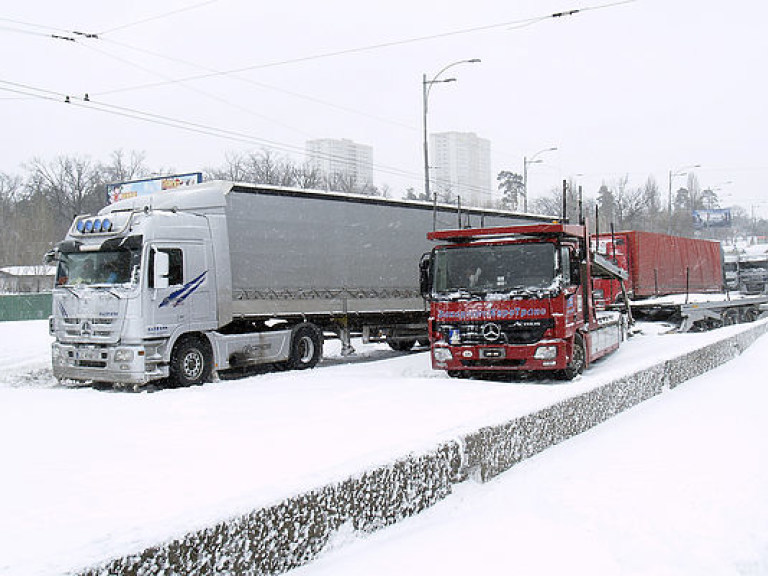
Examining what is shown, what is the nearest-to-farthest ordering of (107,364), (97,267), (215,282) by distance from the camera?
(107,364) < (97,267) < (215,282)

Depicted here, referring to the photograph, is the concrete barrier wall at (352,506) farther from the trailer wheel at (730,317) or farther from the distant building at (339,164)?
the distant building at (339,164)

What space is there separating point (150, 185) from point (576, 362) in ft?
53.9

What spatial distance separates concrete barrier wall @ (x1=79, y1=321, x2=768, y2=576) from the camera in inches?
158

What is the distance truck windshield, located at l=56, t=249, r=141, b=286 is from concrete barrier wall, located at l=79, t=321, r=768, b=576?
8.10 metres

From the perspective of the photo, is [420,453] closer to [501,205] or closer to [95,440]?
[95,440]

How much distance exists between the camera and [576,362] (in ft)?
45.3

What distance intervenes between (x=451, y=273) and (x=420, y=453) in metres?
7.58

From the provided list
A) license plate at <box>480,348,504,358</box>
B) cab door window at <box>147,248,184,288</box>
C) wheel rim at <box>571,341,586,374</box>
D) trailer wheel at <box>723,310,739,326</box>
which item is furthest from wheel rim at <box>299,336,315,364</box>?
trailer wheel at <box>723,310,739,326</box>

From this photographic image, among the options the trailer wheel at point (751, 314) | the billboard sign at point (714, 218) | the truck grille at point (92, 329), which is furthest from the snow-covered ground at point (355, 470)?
the billboard sign at point (714, 218)

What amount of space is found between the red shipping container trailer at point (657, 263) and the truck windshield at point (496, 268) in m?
7.29

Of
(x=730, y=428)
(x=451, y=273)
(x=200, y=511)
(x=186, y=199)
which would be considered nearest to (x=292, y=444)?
(x=200, y=511)

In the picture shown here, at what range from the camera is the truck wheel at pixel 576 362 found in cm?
1321

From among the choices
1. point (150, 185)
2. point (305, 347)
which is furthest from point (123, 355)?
point (150, 185)

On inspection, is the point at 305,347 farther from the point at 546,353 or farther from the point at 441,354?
the point at 546,353
